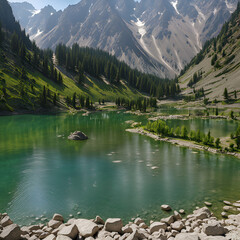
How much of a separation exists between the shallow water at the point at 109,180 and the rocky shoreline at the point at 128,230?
3.53 m

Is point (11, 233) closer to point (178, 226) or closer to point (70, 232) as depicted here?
point (70, 232)

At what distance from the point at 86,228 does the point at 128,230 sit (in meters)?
4.04

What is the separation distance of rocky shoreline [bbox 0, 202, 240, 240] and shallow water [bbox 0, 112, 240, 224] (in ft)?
11.6

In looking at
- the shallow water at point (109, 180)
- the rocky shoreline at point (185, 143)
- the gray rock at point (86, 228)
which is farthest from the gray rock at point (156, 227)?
the rocky shoreline at point (185, 143)

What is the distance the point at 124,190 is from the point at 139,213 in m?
6.85

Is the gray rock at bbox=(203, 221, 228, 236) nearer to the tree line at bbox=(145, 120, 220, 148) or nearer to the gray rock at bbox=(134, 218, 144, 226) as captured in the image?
the gray rock at bbox=(134, 218, 144, 226)

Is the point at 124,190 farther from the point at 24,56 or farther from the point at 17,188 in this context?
the point at 24,56

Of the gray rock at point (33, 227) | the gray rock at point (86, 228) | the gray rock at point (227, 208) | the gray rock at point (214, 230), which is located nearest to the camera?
the gray rock at point (214, 230)

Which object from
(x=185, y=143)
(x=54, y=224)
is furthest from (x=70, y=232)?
(x=185, y=143)

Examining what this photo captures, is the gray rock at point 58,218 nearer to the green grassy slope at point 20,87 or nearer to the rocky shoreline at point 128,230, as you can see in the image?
the rocky shoreline at point 128,230

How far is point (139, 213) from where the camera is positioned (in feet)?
81.3

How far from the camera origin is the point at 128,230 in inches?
749

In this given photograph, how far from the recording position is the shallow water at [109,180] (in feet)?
86.3

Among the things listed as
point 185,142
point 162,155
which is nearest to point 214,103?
point 185,142
